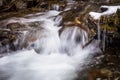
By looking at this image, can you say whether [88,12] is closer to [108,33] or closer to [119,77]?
[108,33]

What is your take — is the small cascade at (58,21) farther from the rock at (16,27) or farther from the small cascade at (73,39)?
the rock at (16,27)

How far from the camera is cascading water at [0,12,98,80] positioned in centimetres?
974

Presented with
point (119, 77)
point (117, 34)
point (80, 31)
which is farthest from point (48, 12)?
point (119, 77)

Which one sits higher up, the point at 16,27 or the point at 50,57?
the point at 16,27

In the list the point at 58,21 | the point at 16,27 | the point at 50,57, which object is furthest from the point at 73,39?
the point at 16,27

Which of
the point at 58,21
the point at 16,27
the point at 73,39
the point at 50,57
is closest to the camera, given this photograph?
the point at 50,57

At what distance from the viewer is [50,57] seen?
11.2 meters

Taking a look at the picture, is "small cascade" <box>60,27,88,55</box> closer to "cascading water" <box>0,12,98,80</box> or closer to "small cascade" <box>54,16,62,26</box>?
"cascading water" <box>0,12,98,80</box>

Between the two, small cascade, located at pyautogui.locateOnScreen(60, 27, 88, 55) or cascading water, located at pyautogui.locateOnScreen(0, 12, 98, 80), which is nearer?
cascading water, located at pyautogui.locateOnScreen(0, 12, 98, 80)

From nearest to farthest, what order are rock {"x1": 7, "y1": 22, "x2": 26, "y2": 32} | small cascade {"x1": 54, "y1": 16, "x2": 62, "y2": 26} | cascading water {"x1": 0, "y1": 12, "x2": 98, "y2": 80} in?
cascading water {"x1": 0, "y1": 12, "x2": 98, "y2": 80} < rock {"x1": 7, "y1": 22, "x2": 26, "y2": 32} < small cascade {"x1": 54, "y1": 16, "x2": 62, "y2": 26}

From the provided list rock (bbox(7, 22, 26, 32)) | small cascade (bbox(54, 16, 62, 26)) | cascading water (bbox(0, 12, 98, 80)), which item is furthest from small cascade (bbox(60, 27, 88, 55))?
rock (bbox(7, 22, 26, 32))

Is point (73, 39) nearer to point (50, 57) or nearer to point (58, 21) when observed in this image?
point (50, 57)

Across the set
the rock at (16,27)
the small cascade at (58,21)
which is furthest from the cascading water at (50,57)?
the rock at (16,27)

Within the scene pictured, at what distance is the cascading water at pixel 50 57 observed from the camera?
32.0ft
